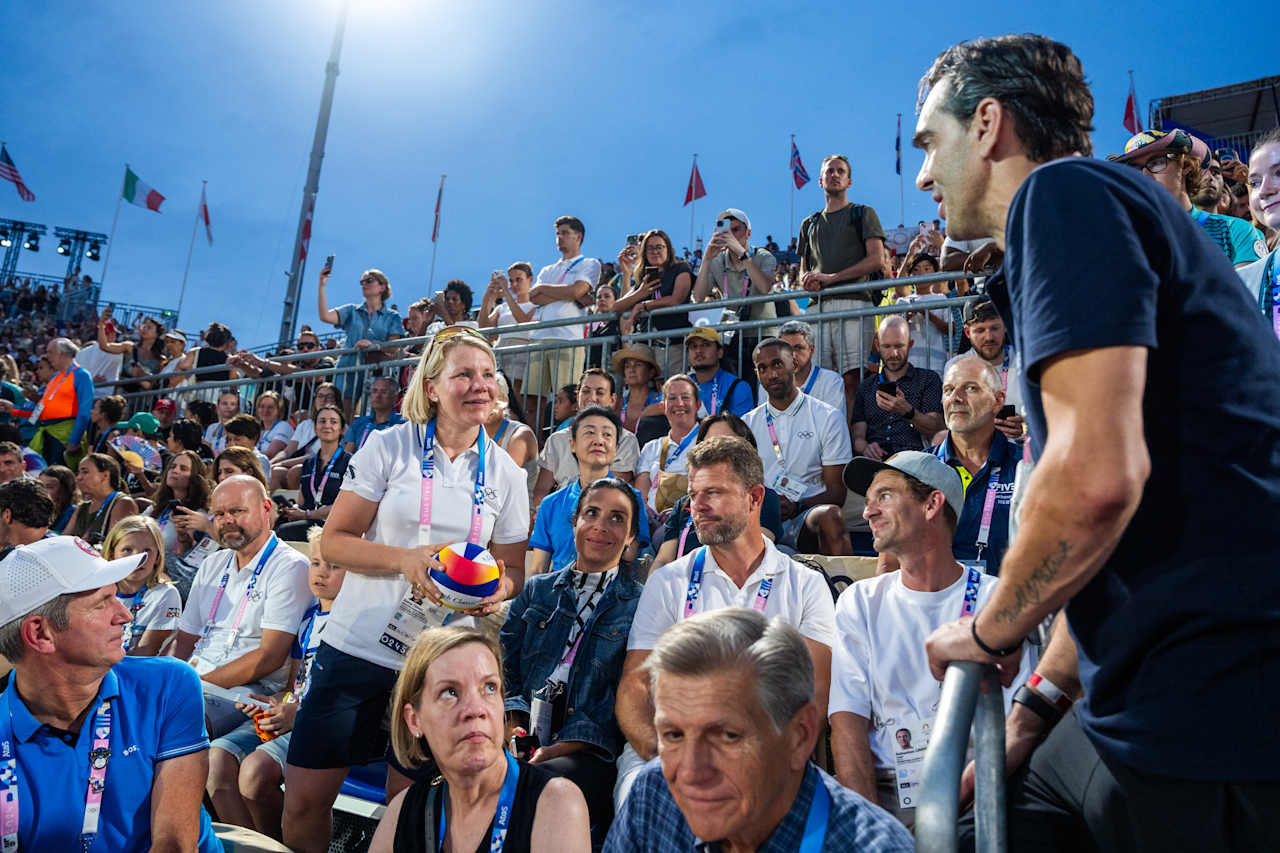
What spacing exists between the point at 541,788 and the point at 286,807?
56.8 inches

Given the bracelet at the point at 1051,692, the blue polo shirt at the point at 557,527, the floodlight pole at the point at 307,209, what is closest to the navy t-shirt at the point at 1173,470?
the bracelet at the point at 1051,692

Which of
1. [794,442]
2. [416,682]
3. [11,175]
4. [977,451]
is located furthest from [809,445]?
[11,175]

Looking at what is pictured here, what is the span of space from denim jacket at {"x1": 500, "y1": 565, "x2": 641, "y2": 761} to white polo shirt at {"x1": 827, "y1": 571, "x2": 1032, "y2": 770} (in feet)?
3.40

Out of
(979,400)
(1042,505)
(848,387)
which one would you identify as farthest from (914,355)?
(1042,505)

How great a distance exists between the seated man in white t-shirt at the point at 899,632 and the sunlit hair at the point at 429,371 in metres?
1.89

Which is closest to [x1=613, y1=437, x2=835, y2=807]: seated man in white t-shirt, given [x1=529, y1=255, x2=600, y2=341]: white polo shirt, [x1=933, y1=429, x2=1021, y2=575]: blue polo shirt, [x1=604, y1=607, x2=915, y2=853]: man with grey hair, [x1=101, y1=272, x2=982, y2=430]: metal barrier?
[x1=933, y1=429, x2=1021, y2=575]: blue polo shirt

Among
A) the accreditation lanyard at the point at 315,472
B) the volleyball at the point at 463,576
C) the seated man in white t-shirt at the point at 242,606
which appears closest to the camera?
the volleyball at the point at 463,576

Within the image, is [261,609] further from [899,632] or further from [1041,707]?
[1041,707]

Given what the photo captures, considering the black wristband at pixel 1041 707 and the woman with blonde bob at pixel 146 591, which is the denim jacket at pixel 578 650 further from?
the woman with blonde bob at pixel 146 591

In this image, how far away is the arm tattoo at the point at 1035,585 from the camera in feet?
3.98

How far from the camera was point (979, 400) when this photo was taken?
5.11 metres

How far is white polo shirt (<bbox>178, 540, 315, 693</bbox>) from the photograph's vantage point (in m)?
5.38

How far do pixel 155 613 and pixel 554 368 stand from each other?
12.9 feet

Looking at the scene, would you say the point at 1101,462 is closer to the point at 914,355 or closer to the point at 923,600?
the point at 923,600
